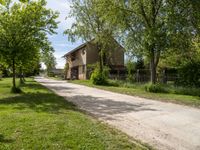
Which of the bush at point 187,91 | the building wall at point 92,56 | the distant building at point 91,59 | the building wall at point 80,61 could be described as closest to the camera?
the bush at point 187,91

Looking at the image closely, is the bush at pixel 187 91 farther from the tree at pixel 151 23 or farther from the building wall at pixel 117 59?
the building wall at pixel 117 59

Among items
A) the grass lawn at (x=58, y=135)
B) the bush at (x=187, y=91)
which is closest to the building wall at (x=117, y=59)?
the bush at (x=187, y=91)

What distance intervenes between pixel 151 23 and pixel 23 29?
1022cm

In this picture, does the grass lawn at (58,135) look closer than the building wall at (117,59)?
Yes

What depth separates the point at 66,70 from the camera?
7200cm

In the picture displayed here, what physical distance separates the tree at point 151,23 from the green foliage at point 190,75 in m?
1.98

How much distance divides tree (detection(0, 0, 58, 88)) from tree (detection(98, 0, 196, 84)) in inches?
224

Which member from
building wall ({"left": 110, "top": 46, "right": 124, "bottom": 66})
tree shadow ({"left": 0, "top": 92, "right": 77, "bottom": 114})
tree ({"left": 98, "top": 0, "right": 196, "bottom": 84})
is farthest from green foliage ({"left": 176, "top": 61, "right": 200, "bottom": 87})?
building wall ({"left": 110, "top": 46, "right": 124, "bottom": 66})

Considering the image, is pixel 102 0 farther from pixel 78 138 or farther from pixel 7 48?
pixel 78 138

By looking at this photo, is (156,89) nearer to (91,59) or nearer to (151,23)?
(151,23)

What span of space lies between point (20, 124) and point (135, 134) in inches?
134

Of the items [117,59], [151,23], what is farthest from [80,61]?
[151,23]

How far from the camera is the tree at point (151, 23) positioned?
72.0 feet

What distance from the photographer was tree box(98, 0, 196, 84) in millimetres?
21938
